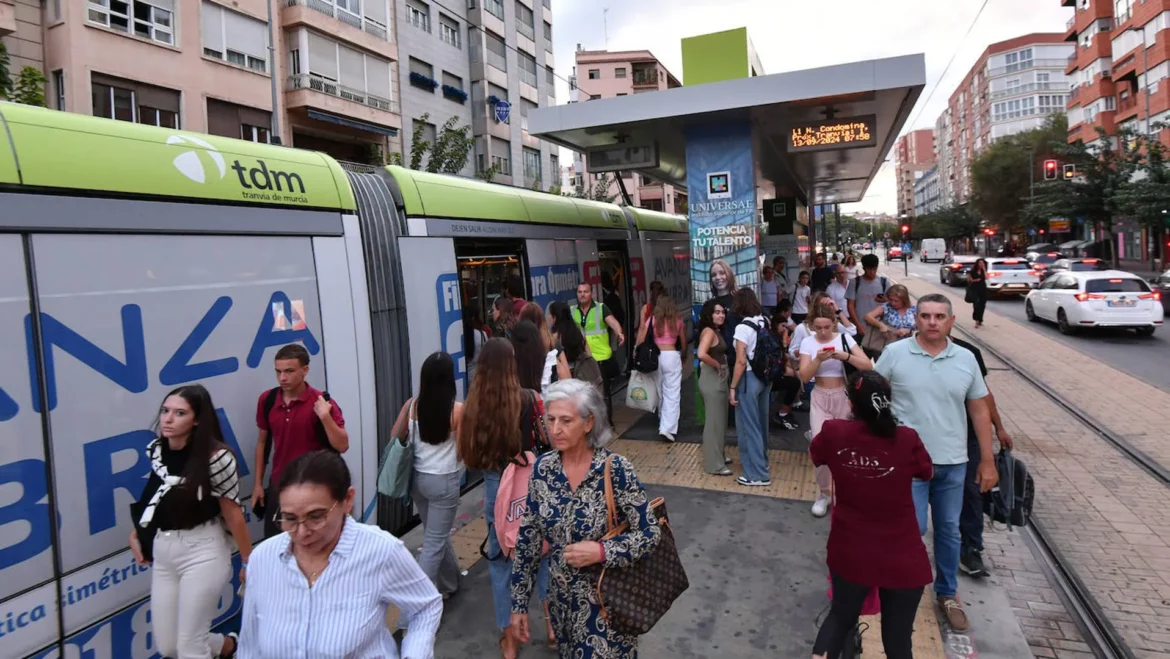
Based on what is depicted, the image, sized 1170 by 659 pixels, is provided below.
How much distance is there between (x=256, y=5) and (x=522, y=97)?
55.3 ft

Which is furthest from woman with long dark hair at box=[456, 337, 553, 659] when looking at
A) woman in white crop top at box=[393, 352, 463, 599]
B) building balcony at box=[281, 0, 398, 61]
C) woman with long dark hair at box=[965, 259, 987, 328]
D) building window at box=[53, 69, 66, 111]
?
building balcony at box=[281, 0, 398, 61]

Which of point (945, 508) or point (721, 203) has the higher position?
point (721, 203)

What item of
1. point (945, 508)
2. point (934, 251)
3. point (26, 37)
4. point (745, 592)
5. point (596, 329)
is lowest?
point (745, 592)

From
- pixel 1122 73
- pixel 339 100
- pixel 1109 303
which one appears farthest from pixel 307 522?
pixel 1122 73

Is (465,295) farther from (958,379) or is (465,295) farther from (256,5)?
(256,5)

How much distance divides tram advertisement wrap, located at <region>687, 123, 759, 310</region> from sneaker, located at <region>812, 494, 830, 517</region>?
4.15 meters

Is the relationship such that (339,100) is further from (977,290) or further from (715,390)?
(715,390)

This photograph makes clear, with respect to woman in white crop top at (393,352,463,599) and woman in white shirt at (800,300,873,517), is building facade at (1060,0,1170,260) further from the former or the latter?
woman in white crop top at (393,352,463,599)

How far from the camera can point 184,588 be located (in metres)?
2.95

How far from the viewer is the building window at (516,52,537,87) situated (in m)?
35.7

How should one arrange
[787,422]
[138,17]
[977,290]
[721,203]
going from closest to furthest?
1. [787,422]
2. [721,203]
3. [977,290]
4. [138,17]

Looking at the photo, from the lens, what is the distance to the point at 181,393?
2.96 m

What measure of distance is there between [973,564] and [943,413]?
139 cm

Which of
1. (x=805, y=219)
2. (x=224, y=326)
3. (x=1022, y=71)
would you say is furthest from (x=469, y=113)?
(x=1022, y=71)
